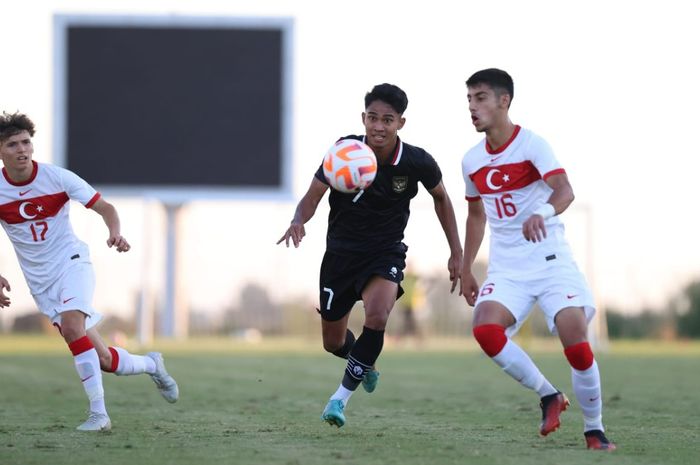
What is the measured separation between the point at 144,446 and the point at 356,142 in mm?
2320

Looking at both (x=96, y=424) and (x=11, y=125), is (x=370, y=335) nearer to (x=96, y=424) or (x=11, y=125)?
(x=96, y=424)

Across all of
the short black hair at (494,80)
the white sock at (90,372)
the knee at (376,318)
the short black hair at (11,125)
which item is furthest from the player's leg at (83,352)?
the short black hair at (494,80)

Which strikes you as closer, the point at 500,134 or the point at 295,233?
the point at 500,134

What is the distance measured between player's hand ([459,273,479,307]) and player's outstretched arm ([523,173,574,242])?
95 cm

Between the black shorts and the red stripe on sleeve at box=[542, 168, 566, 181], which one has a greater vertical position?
the red stripe on sleeve at box=[542, 168, 566, 181]

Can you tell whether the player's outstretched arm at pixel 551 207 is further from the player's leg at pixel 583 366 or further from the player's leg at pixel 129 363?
the player's leg at pixel 129 363

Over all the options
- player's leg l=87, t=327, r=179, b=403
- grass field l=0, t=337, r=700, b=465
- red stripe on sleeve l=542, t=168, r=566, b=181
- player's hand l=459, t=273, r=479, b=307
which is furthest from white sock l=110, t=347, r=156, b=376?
red stripe on sleeve l=542, t=168, r=566, b=181

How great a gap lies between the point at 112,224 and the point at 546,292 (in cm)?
287

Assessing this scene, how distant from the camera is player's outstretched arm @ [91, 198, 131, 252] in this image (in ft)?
26.7

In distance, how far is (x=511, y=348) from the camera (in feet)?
24.1

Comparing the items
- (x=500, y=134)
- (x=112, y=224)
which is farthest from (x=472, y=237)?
(x=112, y=224)

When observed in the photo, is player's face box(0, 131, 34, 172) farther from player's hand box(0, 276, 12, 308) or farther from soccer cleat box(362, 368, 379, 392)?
soccer cleat box(362, 368, 379, 392)

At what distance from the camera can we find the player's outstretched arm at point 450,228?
8695 millimetres

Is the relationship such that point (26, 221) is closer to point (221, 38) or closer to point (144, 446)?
point (144, 446)
